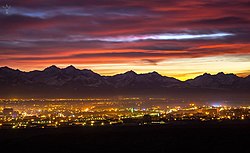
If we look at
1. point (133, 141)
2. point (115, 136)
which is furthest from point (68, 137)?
point (133, 141)

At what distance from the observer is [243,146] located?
61594 mm

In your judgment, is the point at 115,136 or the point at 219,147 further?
the point at 115,136

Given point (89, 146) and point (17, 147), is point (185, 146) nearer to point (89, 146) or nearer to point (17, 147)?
point (89, 146)

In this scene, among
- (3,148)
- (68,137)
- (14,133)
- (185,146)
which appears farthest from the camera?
(14,133)

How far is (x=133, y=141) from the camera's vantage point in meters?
76.8

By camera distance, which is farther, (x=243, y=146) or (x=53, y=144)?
(x=53, y=144)

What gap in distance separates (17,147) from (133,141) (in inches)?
747

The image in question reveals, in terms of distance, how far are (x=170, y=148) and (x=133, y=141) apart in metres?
14.1

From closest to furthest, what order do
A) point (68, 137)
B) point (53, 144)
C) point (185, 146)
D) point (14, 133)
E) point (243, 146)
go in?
1. point (243, 146)
2. point (185, 146)
3. point (53, 144)
4. point (68, 137)
5. point (14, 133)

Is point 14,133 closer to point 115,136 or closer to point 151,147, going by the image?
point 115,136

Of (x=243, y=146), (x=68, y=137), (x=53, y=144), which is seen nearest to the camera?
(x=243, y=146)

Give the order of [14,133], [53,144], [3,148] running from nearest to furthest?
[3,148], [53,144], [14,133]

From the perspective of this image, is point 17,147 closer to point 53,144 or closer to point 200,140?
point 53,144

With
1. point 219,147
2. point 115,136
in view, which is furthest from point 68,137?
point 219,147
